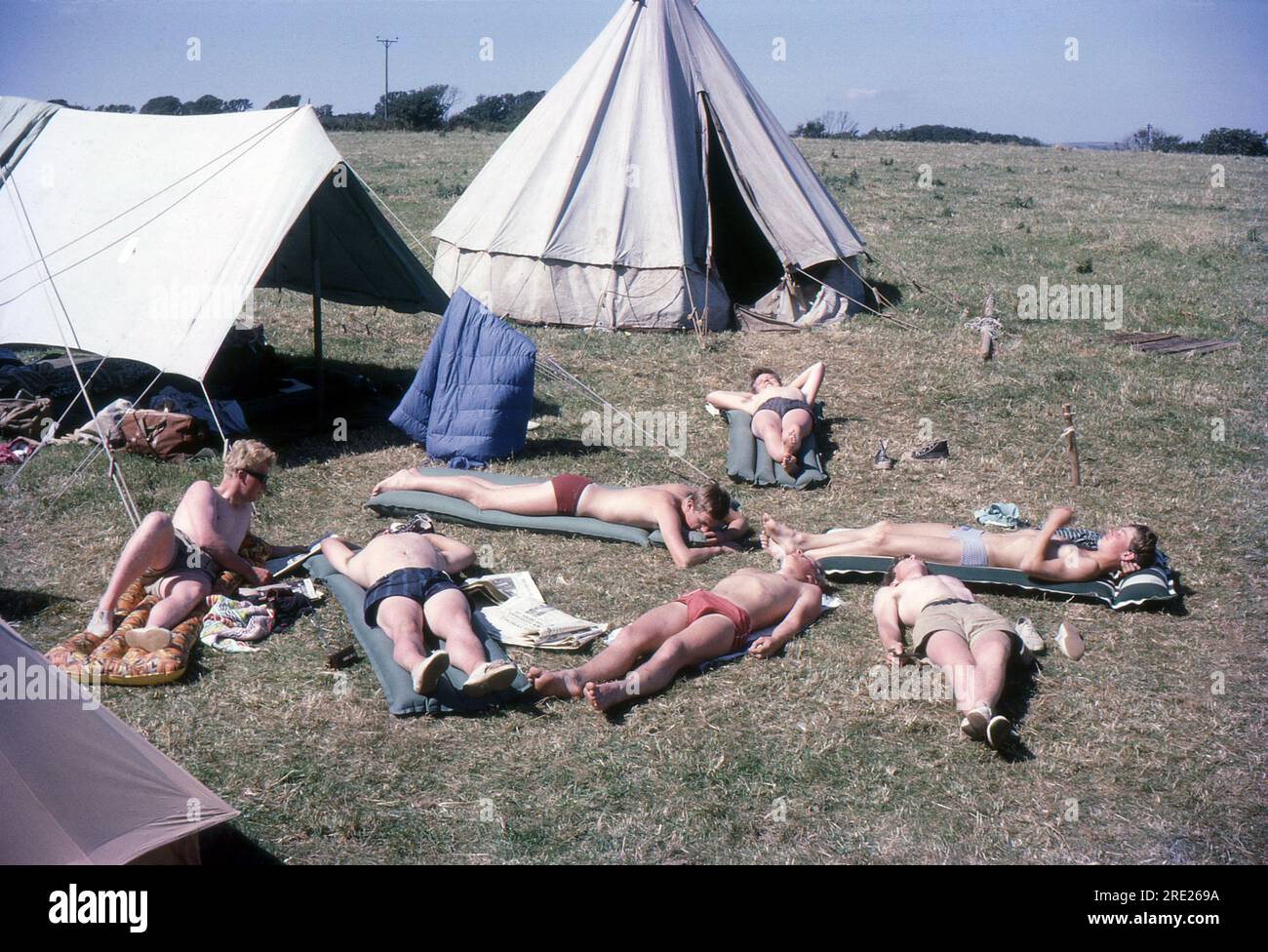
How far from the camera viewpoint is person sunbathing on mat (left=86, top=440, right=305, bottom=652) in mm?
4672

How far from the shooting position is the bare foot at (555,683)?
4332 millimetres

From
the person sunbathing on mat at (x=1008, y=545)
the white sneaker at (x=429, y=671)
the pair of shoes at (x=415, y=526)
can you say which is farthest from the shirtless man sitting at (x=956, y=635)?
the pair of shoes at (x=415, y=526)

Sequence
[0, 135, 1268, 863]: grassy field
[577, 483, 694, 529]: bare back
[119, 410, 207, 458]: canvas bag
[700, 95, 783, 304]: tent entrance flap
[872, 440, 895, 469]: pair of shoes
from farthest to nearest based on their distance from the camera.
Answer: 1. [700, 95, 783, 304]: tent entrance flap
2. [872, 440, 895, 469]: pair of shoes
3. [119, 410, 207, 458]: canvas bag
4. [577, 483, 694, 529]: bare back
5. [0, 135, 1268, 863]: grassy field

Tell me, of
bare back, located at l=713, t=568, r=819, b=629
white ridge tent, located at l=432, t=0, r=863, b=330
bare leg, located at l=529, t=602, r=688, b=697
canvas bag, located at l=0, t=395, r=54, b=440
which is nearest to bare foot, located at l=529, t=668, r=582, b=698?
bare leg, located at l=529, t=602, r=688, b=697

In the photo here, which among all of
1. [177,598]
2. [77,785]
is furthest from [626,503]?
[77,785]

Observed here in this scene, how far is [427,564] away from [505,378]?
245 cm

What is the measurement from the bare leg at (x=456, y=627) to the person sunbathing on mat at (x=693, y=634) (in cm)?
27

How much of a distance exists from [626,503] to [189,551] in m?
2.38

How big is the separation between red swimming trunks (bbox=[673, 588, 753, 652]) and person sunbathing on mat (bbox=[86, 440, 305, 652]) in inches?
85.3

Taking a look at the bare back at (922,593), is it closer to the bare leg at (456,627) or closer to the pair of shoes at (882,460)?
the bare leg at (456,627)

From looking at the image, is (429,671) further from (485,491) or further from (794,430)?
(794,430)

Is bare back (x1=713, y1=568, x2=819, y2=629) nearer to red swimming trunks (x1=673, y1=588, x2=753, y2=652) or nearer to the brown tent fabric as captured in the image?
red swimming trunks (x1=673, y1=588, x2=753, y2=652)

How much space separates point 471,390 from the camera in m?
A: 7.26
